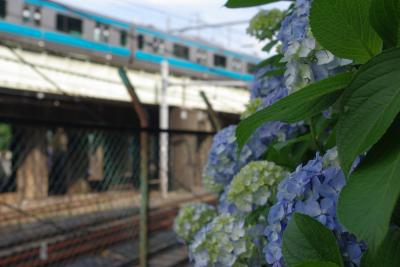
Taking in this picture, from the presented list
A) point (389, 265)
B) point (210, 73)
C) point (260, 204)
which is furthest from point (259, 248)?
point (210, 73)

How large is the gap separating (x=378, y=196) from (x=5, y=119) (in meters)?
2.13

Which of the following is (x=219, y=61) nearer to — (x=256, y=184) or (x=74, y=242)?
(x=74, y=242)

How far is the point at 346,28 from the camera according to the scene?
0.62 metres

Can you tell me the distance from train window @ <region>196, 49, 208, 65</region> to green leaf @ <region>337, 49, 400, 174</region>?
17620 millimetres

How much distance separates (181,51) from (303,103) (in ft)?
55.7

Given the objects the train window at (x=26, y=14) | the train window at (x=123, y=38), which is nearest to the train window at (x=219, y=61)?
the train window at (x=123, y=38)

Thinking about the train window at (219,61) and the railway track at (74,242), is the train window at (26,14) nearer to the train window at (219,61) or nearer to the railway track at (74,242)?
the railway track at (74,242)

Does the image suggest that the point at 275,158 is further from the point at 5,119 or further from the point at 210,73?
the point at 210,73

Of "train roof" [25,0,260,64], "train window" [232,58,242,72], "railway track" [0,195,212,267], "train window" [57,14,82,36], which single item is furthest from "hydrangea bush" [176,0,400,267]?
"train window" [232,58,242,72]

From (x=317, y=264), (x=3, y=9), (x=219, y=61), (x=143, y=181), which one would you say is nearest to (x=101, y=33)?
(x=3, y=9)

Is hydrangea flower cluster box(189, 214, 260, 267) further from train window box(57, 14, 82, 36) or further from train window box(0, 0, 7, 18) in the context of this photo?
train window box(57, 14, 82, 36)

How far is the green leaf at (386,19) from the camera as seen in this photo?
571 mm

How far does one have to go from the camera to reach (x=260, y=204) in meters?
1.16

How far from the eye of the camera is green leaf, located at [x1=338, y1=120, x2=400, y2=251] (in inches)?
19.1
